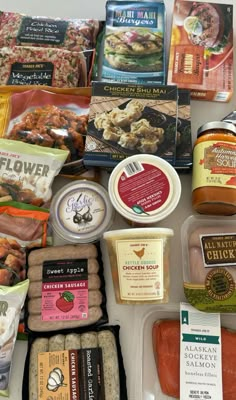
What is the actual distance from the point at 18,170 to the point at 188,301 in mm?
499

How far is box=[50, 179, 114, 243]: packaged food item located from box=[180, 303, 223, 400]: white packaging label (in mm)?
258

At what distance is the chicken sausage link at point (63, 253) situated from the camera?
96 centimetres

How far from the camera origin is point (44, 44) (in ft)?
3.84

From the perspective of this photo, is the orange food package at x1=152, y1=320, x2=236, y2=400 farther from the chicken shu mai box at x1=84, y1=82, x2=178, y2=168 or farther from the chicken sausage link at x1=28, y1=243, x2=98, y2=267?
the chicken shu mai box at x1=84, y1=82, x2=178, y2=168

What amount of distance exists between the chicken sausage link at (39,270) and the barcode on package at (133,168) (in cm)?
22

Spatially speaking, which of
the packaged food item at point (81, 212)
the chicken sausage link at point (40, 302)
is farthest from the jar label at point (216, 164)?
the chicken sausage link at point (40, 302)

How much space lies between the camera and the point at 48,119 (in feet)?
3.48

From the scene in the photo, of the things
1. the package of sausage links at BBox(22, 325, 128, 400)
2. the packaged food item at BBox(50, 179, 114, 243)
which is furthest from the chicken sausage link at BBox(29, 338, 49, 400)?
the packaged food item at BBox(50, 179, 114, 243)

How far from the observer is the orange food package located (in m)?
0.86

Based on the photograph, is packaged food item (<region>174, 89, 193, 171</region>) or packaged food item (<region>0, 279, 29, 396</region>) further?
packaged food item (<region>174, 89, 193, 171</region>)

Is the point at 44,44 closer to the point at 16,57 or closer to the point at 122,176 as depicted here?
the point at 16,57

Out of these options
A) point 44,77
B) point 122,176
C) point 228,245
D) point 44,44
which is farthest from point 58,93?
point 228,245

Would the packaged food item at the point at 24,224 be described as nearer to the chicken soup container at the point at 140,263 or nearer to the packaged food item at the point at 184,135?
the chicken soup container at the point at 140,263

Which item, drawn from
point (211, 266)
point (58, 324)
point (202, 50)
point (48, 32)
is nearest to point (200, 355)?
point (211, 266)
